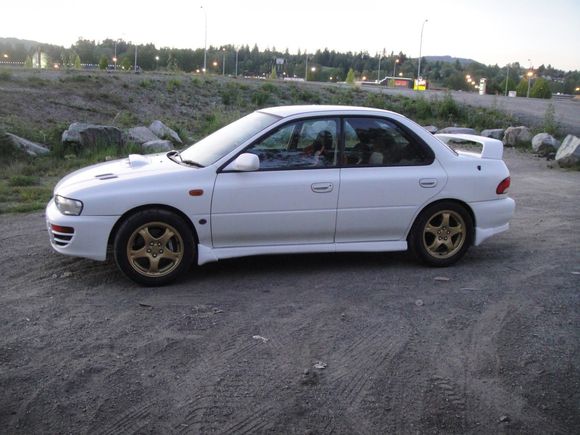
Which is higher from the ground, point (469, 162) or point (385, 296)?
point (469, 162)

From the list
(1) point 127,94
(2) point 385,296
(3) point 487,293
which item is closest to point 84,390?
(2) point 385,296

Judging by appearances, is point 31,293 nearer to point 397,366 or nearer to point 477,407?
point 397,366

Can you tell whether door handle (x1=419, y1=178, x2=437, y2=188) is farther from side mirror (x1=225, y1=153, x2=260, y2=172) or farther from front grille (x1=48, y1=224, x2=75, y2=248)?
front grille (x1=48, y1=224, x2=75, y2=248)

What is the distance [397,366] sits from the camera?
13.5 ft

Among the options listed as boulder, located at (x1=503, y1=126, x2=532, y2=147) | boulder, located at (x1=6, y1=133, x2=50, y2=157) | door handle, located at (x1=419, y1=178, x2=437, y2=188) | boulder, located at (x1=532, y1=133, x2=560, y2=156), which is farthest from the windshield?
boulder, located at (x1=503, y1=126, x2=532, y2=147)

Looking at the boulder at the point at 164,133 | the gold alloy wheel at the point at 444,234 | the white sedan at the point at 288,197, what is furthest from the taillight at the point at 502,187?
the boulder at the point at 164,133

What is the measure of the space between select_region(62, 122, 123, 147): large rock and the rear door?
859 cm

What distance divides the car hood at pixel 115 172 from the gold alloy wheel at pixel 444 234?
2.53m

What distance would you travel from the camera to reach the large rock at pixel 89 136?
13.2m

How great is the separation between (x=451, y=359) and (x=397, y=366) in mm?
407

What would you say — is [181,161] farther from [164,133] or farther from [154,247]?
[164,133]

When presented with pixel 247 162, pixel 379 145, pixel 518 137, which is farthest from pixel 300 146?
pixel 518 137

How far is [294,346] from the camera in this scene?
14.4ft

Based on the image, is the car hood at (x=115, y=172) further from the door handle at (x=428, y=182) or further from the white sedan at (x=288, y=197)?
the door handle at (x=428, y=182)
